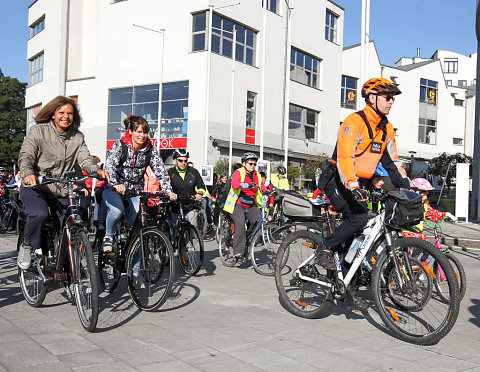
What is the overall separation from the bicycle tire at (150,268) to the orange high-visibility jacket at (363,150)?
5.87 ft

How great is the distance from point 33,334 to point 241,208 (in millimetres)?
4339

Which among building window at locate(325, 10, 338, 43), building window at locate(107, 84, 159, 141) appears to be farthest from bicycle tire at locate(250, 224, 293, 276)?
building window at locate(325, 10, 338, 43)

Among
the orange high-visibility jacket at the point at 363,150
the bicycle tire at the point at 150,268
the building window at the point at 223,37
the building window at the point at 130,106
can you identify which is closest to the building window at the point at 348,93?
the building window at the point at 223,37

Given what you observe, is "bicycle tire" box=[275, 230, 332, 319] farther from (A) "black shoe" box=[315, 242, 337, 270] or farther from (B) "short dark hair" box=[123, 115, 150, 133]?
(B) "short dark hair" box=[123, 115, 150, 133]

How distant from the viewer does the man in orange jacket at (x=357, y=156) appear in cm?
452

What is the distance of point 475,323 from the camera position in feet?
16.1

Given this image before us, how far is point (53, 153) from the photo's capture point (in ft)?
16.6

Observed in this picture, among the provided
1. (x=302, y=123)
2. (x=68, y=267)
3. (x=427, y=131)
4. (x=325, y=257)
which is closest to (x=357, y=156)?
(x=325, y=257)

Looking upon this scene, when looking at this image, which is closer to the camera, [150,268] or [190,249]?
[150,268]

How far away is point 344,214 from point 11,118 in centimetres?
5464

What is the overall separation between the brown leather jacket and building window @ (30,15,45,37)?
41732 millimetres

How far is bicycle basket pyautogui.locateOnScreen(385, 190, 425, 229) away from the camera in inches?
163

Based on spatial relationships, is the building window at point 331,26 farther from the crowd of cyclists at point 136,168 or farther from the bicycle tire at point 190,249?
the crowd of cyclists at point 136,168

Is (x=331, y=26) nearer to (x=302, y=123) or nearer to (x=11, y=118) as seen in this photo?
(x=302, y=123)
